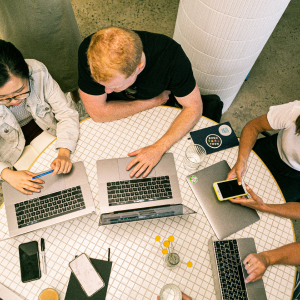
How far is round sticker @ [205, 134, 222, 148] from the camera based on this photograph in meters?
1.33

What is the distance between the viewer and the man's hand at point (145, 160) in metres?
1.21

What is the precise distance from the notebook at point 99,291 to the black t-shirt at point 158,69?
823 mm

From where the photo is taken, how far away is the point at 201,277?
3.59ft

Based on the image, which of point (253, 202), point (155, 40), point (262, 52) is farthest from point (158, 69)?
point (262, 52)

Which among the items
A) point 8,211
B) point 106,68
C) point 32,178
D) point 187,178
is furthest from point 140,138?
point 8,211

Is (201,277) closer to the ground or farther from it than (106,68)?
closer to the ground

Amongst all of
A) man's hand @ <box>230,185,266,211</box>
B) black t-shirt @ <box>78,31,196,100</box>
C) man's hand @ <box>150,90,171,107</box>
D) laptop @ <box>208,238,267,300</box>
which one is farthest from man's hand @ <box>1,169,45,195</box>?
man's hand @ <box>230,185,266,211</box>

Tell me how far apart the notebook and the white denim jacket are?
0.57 m

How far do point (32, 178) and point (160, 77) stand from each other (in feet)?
2.66

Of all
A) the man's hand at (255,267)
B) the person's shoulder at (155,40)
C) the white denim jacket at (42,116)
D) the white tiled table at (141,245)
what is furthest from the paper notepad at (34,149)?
the man's hand at (255,267)

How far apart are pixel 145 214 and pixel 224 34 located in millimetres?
1083

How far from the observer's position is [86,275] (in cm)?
107

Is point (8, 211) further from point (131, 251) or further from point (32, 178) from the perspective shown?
point (131, 251)

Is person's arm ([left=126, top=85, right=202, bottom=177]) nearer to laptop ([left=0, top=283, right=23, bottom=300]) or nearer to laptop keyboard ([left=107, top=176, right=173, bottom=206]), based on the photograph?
laptop keyboard ([left=107, top=176, right=173, bottom=206])
